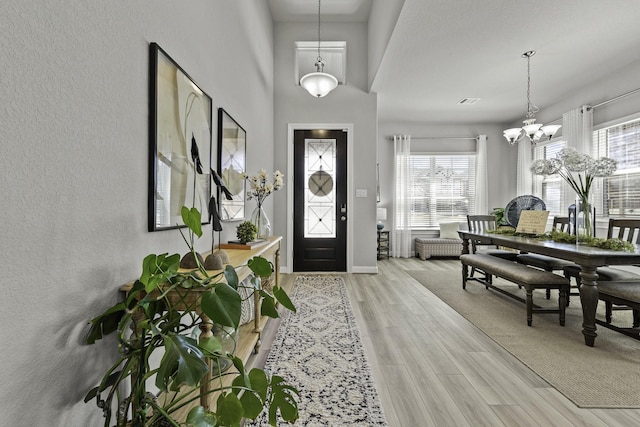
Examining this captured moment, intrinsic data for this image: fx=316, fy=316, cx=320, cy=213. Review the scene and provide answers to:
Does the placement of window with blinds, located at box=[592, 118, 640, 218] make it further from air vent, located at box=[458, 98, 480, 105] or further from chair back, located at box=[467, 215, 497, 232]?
air vent, located at box=[458, 98, 480, 105]

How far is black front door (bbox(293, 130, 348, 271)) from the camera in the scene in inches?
190

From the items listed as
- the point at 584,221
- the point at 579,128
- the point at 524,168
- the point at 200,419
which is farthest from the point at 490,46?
the point at 200,419

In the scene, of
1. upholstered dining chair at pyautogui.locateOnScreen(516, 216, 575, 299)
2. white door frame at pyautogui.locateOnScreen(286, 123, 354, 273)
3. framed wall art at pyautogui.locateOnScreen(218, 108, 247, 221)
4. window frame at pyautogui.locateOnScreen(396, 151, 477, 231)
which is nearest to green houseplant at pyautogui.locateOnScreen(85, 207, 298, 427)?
framed wall art at pyautogui.locateOnScreen(218, 108, 247, 221)

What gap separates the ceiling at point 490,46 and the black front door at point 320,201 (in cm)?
118

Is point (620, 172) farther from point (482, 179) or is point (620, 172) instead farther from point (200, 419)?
point (200, 419)

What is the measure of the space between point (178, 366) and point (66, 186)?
2.02ft

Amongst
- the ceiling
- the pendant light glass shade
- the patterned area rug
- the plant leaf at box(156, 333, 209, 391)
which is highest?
the ceiling

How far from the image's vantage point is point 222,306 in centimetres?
79

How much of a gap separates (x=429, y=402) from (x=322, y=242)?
3300 millimetres

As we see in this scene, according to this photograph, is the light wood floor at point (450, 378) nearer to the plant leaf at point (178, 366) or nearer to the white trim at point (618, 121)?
the plant leaf at point (178, 366)

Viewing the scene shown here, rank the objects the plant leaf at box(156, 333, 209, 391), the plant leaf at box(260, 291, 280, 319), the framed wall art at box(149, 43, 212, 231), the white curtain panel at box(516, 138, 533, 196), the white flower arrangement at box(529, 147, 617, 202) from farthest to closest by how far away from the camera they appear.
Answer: the white curtain panel at box(516, 138, 533, 196), the white flower arrangement at box(529, 147, 617, 202), the framed wall art at box(149, 43, 212, 231), the plant leaf at box(260, 291, 280, 319), the plant leaf at box(156, 333, 209, 391)

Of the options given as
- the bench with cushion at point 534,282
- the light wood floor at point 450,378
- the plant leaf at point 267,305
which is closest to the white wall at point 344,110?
the light wood floor at point 450,378

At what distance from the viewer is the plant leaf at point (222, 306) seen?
0.77m

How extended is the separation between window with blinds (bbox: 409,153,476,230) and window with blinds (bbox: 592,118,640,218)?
96.4 inches
